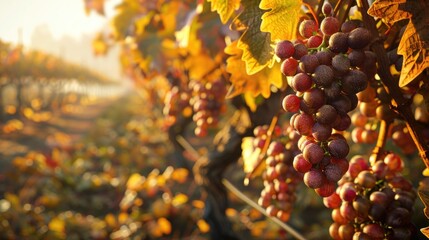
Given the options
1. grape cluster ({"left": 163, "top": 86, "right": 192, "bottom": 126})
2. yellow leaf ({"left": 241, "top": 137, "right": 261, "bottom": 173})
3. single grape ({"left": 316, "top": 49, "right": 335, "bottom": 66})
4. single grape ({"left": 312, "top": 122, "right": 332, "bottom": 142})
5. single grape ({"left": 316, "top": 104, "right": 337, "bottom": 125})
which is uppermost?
single grape ({"left": 316, "top": 49, "right": 335, "bottom": 66})

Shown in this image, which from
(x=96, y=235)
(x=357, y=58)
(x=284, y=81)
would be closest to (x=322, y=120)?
(x=357, y=58)

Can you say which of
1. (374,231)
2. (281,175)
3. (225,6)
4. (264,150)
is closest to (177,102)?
(264,150)

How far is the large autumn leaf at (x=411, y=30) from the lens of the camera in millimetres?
659

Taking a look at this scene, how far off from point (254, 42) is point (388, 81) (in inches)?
11.5

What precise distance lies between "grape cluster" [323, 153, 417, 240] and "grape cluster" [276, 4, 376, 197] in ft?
0.86

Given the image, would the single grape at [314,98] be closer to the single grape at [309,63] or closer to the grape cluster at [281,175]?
the single grape at [309,63]

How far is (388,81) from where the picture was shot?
789 millimetres

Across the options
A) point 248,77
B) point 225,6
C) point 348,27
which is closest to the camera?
point 348,27

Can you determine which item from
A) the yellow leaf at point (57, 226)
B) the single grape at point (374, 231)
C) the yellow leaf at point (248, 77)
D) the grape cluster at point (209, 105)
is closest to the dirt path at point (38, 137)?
the yellow leaf at point (57, 226)

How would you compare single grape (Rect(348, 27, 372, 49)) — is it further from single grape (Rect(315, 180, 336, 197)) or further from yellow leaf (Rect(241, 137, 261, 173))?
yellow leaf (Rect(241, 137, 261, 173))

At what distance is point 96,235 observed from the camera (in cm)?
434

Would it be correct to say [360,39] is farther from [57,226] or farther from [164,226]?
[57,226]

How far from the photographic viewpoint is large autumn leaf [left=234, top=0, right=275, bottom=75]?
86 cm

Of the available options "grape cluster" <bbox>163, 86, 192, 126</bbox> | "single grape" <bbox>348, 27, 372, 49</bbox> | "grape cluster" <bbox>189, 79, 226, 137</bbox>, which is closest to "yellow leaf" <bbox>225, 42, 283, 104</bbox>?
"single grape" <bbox>348, 27, 372, 49</bbox>
